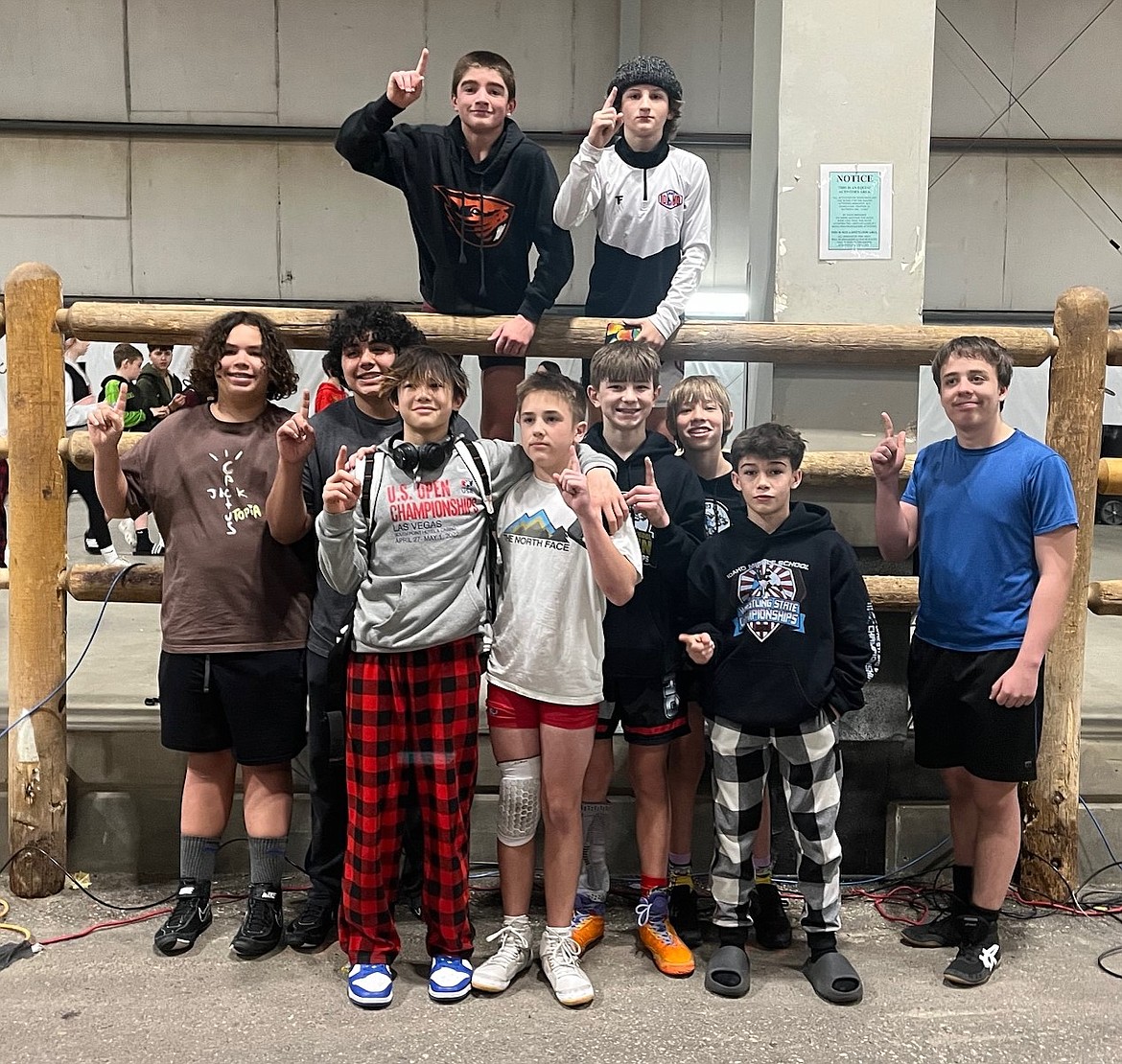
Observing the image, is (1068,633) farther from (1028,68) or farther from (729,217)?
(1028,68)

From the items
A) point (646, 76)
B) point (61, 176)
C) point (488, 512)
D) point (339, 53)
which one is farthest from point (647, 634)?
point (61, 176)

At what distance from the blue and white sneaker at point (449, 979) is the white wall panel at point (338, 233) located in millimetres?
8633

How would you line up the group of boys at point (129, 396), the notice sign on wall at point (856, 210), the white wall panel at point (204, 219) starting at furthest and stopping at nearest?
the white wall panel at point (204, 219), the group of boys at point (129, 396), the notice sign on wall at point (856, 210)

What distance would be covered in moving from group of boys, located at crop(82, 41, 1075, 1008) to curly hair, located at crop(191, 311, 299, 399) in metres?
0.01

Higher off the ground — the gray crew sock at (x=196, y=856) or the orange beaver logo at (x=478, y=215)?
the orange beaver logo at (x=478, y=215)

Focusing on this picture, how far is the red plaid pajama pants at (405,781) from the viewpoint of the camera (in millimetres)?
2586

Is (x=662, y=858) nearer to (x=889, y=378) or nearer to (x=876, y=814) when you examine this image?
(x=876, y=814)

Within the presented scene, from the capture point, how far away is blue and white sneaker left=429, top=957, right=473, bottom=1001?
2.55m

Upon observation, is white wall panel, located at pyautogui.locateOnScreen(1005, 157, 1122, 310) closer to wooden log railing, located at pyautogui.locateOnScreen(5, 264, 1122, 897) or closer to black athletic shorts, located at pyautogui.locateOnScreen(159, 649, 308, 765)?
wooden log railing, located at pyautogui.locateOnScreen(5, 264, 1122, 897)

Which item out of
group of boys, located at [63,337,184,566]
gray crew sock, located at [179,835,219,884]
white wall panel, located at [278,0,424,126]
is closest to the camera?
gray crew sock, located at [179,835,219,884]

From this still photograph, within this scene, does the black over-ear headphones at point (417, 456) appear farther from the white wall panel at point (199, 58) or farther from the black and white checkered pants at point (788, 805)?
the white wall panel at point (199, 58)

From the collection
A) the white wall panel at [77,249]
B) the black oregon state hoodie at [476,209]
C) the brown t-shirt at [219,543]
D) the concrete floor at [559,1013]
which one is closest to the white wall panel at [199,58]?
the white wall panel at [77,249]

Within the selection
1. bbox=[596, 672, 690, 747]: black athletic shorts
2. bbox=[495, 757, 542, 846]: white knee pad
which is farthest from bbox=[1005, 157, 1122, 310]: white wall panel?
bbox=[495, 757, 542, 846]: white knee pad

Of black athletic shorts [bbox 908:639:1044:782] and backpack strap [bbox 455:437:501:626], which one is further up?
backpack strap [bbox 455:437:501:626]
